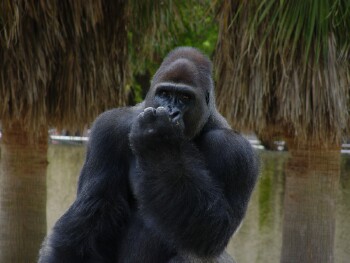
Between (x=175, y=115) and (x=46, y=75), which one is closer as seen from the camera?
(x=175, y=115)

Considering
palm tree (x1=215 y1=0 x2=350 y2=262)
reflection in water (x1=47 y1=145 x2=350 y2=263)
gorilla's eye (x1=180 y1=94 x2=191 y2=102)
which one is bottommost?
reflection in water (x1=47 y1=145 x2=350 y2=263)

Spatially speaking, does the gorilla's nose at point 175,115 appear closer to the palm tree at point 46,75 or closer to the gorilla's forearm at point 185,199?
the gorilla's forearm at point 185,199

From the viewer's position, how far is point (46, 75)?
659 cm

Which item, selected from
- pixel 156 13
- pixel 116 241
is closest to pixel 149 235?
pixel 116 241

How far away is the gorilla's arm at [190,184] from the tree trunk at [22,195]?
3985 mm

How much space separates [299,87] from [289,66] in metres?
0.20

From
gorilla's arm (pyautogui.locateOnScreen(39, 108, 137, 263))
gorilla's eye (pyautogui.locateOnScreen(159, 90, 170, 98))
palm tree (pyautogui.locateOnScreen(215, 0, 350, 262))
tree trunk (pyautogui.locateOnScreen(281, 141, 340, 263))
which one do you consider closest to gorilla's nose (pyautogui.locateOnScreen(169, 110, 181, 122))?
gorilla's eye (pyautogui.locateOnScreen(159, 90, 170, 98))

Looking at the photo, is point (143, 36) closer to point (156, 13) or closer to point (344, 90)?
point (156, 13)

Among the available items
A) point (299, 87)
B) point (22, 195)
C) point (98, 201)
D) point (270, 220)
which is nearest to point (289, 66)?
point (299, 87)

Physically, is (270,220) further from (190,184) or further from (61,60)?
(190,184)

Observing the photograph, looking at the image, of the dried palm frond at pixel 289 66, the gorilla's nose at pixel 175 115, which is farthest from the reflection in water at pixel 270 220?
the gorilla's nose at pixel 175 115

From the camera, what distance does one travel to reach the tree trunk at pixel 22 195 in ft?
Answer: 23.9

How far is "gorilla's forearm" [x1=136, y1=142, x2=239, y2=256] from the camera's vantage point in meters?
3.30

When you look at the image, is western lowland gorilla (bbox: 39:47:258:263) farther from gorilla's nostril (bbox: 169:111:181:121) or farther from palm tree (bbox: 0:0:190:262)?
palm tree (bbox: 0:0:190:262)
